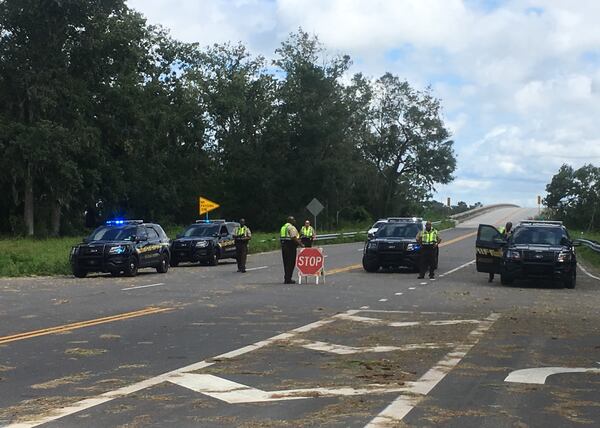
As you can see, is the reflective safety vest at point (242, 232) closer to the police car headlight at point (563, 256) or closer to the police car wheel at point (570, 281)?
the police car headlight at point (563, 256)

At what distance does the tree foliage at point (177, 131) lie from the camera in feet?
161

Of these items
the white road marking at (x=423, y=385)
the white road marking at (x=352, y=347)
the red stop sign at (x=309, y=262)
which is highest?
the red stop sign at (x=309, y=262)

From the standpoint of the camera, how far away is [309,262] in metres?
22.5

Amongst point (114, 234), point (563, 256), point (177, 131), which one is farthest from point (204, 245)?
point (177, 131)

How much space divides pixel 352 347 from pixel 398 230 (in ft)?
57.0

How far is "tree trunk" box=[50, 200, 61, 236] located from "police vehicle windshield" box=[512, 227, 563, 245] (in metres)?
36.2

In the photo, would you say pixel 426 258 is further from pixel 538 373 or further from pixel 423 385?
pixel 423 385

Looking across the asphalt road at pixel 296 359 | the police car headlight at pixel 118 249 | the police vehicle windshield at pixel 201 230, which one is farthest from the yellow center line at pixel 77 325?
the police vehicle windshield at pixel 201 230

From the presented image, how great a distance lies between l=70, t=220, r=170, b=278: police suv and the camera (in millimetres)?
25031

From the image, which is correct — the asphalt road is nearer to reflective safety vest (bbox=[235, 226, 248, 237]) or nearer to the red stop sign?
the red stop sign

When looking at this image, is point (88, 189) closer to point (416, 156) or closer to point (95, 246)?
point (95, 246)

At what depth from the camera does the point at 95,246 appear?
2519 cm

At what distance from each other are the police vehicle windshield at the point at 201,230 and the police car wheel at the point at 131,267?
6.44 m

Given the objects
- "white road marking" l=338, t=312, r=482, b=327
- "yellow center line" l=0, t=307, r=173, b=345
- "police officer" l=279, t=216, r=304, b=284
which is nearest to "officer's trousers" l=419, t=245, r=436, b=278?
"police officer" l=279, t=216, r=304, b=284
